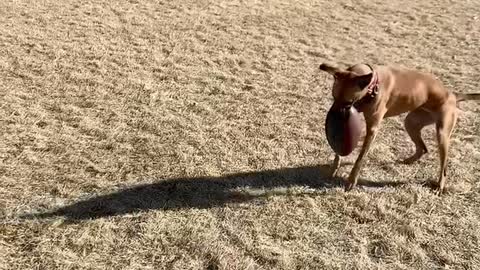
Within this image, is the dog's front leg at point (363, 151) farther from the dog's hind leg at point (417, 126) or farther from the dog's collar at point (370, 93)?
the dog's hind leg at point (417, 126)

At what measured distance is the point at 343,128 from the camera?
159 inches

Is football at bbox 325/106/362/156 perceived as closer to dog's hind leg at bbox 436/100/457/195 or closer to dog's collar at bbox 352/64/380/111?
→ dog's collar at bbox 352/64/380/111

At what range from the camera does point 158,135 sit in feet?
17.7

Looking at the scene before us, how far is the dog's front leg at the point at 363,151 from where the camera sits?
4507mm

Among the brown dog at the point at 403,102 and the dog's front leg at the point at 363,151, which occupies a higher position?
the brown dog at the point at 403,102

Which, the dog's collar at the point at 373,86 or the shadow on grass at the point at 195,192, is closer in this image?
the dog's collar at the point at 373,86

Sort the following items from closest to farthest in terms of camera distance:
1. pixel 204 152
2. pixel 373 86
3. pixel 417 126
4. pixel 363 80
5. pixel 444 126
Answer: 1. pixel 363 80
2. pixel 373 86
3. pixel 444 126
4. pixel 417 126
5. pixel 204 152

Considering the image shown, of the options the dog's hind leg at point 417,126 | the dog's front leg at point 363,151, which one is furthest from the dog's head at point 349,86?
the dog's hind leg at point 417,126

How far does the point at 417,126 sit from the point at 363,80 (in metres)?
1.34

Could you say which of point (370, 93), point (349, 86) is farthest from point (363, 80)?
point (370, 93)

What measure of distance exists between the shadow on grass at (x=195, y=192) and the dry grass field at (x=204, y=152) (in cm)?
2

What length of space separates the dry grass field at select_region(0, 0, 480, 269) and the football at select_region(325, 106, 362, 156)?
2.09 feet

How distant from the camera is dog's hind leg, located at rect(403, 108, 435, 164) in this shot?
193 inches

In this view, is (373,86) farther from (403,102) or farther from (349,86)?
(403,102)
